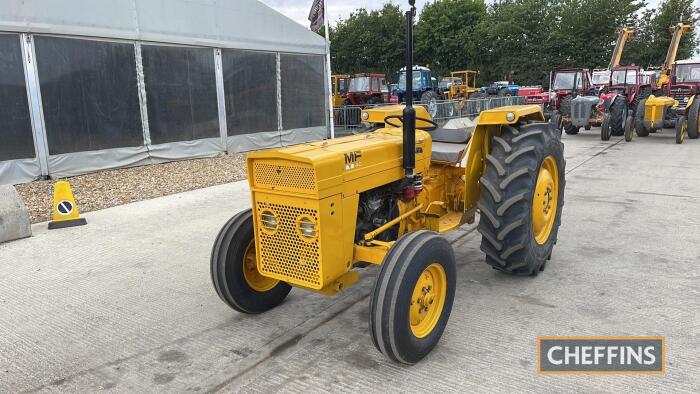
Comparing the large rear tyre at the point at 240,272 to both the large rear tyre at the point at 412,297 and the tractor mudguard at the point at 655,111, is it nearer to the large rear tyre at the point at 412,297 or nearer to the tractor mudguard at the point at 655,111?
the large rear tyre at the point at 412,297

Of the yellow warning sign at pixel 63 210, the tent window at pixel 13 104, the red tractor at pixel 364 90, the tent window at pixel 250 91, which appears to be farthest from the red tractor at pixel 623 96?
the tent window at pixel 13 104

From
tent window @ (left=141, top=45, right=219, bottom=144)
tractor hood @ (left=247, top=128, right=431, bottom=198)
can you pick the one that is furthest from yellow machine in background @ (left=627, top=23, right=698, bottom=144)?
tractor hood @ (left=247, top=128, right=431, bottom=198)

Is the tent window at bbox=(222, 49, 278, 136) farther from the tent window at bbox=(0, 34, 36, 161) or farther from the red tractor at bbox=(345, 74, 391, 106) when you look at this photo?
the red tractor at bbox=(345, 74, 391, 106)

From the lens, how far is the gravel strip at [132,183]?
23.6 feet

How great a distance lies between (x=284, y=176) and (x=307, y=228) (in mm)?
324

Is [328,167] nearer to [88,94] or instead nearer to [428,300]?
[428,300]

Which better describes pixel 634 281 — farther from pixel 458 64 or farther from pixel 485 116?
pixel 458 64

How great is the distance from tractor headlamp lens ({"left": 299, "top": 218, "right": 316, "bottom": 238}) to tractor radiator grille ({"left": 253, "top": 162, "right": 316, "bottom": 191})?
7.5 inches

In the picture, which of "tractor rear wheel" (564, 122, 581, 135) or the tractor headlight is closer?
the tractor headlight

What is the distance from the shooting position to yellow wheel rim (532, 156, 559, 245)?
4.15 m

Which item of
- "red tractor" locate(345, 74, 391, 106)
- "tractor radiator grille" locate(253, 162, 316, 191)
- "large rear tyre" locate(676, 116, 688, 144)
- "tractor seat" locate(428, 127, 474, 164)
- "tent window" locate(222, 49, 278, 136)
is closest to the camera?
"tractor radiator grille" locate(253, 162, 316, 191)

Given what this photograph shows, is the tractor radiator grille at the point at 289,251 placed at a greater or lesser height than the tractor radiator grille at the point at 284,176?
lesser

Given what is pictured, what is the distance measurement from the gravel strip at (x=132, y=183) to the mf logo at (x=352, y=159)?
201 inches

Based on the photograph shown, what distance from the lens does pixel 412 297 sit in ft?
9.21
